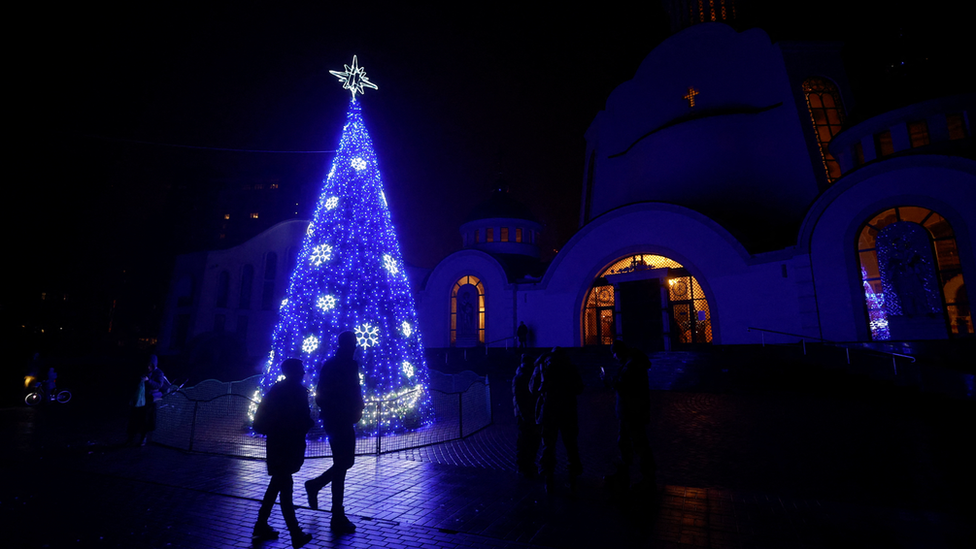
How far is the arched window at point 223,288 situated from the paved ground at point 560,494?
22407 mm

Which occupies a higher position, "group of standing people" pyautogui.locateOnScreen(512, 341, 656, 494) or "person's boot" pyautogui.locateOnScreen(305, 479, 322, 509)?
"group of standing people" pyautogui.locateOnScreen(512, 341, 656, 494)

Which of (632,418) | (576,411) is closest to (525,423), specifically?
(576,411)

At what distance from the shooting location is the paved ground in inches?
163

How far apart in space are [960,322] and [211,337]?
114 feet

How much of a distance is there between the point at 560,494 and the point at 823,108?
959 inches

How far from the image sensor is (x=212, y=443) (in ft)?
28.7

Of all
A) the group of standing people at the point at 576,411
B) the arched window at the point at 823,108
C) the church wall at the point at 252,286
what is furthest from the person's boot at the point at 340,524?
the church wall at the point at 252,286

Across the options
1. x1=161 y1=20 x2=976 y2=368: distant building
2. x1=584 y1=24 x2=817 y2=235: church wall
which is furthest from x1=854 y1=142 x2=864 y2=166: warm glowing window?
x1=584 y1=24 x2=817 y2=235: church wall

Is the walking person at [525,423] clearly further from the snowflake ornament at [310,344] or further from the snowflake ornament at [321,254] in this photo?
the snowflake ornament at [321,254]

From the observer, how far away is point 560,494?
5.32 meters

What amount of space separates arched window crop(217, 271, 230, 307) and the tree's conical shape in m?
24.0

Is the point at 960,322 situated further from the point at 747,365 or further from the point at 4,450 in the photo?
the point at 4,450

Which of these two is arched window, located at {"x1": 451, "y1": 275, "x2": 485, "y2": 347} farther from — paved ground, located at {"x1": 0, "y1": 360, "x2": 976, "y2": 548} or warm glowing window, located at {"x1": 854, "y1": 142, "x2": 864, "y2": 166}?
warm glowing window, located at {"x1": 854, "y1": 142, "x2": 864, "y2": 166}

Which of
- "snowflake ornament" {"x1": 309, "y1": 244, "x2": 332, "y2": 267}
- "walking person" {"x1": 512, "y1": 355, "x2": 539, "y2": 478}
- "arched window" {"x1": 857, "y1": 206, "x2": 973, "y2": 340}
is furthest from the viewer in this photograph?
"arched window" {"x1": 857, "y1": 206, "x2": 973, "y2": 340}
